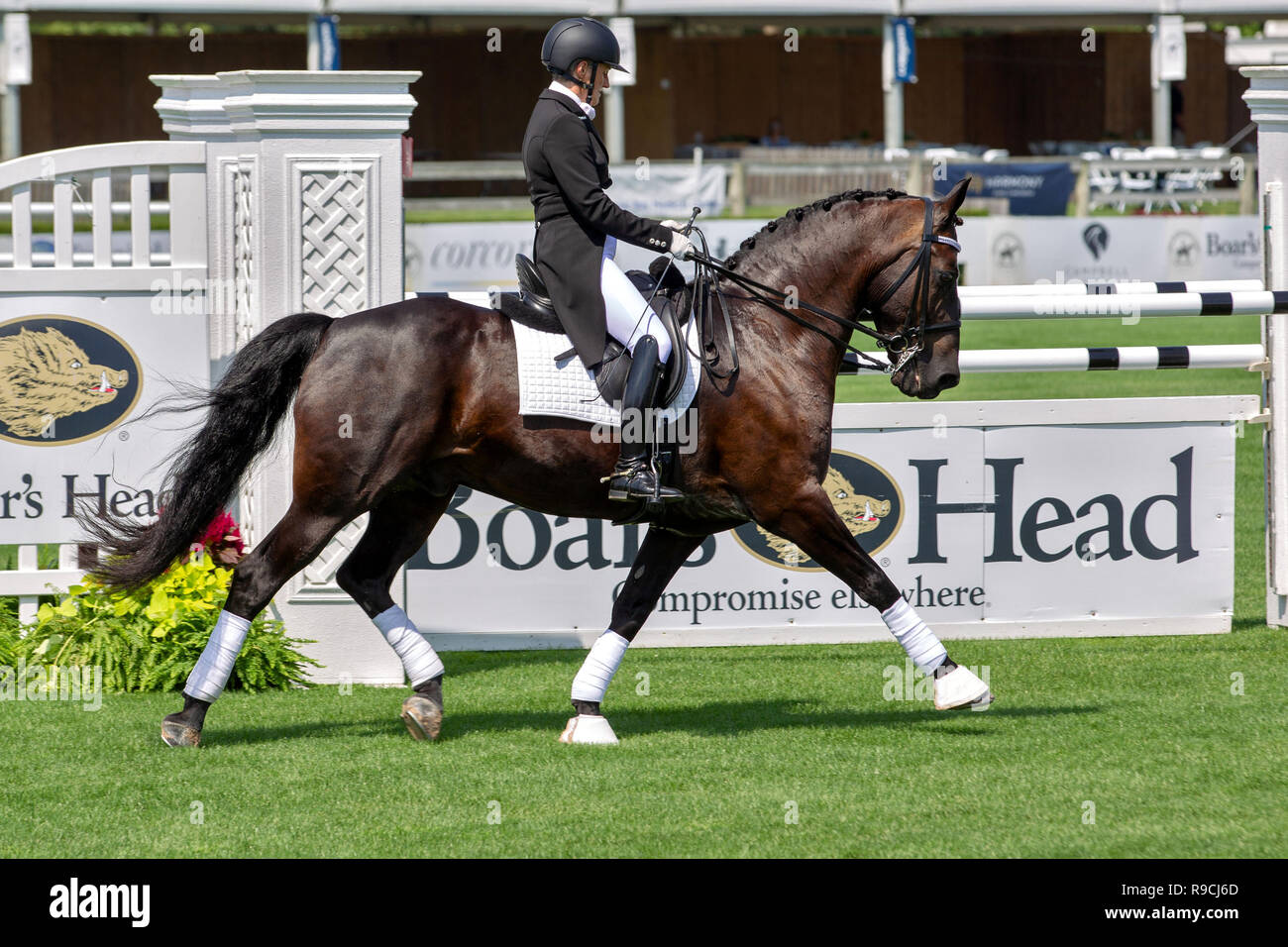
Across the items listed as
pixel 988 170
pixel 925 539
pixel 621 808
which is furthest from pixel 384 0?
pixel 621 808

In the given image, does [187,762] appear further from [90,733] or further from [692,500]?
[692,500]

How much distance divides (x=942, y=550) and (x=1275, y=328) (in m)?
1.96

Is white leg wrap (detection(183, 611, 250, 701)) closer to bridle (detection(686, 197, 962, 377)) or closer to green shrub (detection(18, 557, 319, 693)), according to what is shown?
green shrub (detection(18, 557, 319, 693))

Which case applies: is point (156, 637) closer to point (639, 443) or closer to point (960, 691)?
point (639, 443)

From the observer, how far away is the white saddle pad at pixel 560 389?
5703 mm

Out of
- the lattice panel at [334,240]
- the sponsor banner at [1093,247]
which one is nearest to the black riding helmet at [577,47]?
the lattice panel at [334,240]

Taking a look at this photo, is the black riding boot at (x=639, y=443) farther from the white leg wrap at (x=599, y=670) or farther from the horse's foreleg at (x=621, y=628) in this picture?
the white leg wrap at (x=599, y=670)

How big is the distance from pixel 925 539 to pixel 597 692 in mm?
2307

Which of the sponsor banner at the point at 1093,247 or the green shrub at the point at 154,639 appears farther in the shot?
the sponsor banner at the point at 1093,247

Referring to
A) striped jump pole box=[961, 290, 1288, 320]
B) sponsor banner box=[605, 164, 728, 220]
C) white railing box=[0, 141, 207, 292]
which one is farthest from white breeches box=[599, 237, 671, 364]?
sponsor banner box=[605, 164, 728, 220]

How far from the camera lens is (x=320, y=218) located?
6.82 m

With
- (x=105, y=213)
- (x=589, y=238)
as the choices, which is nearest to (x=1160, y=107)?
(x=105, y=213)

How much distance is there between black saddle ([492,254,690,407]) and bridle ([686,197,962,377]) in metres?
0.11

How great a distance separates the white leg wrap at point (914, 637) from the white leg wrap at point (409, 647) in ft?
5.53
